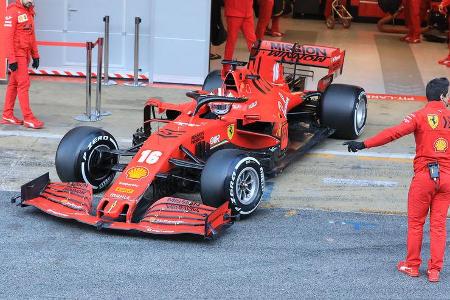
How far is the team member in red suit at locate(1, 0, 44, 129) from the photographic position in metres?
11.6

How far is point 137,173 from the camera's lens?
27.6 feet

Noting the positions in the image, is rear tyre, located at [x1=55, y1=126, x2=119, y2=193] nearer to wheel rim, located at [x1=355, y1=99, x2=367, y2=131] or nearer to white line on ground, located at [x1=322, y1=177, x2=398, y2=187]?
white line on ground, located at [x1=322, y1=177, x2=398, y2=187]

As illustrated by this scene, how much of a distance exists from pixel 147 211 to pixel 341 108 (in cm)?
416

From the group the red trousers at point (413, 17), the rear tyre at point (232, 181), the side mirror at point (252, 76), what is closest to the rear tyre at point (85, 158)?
the rear tyre at point (232, 181)

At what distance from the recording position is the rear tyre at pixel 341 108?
11.4m

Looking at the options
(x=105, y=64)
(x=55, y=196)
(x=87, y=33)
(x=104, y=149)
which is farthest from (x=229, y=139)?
(x=87, y=33)

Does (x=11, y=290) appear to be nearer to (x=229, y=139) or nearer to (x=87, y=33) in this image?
(x=229, y=139)

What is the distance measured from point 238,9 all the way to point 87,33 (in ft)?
8.58

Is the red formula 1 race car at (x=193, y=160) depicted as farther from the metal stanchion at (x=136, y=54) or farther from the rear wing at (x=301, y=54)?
the metal stanchion at (x=136, y=54)

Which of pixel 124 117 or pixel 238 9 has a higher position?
pixel 238 9

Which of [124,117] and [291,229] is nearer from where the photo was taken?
[291,229]

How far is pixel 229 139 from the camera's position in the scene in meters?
9.59

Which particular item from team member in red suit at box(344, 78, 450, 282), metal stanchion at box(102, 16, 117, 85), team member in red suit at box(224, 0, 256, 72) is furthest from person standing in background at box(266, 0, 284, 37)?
team member in red suit at box(344, 78, 450, 282)

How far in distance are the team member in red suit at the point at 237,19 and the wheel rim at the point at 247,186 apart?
6788 millimetres
